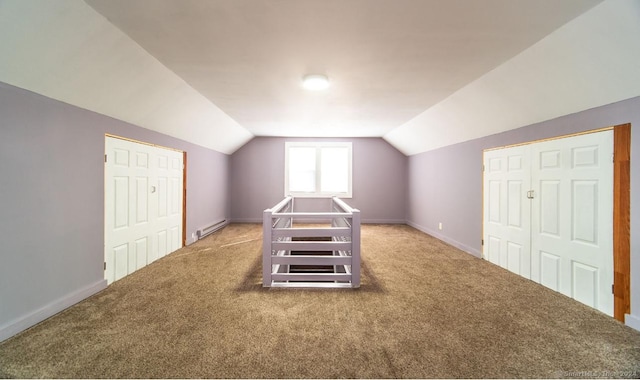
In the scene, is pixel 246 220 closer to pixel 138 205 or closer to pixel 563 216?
pixel 138 205

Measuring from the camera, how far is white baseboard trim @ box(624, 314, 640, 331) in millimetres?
1961

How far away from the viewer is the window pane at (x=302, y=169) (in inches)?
268

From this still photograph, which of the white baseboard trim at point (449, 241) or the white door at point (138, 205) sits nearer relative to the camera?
the white door at point (138, 205)

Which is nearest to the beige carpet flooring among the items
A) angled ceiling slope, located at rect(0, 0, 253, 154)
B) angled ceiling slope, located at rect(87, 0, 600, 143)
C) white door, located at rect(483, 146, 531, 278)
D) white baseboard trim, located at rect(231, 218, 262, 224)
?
white door, located at rect(483, 146, 531, 278)

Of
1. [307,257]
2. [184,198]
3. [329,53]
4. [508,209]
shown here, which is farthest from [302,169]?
[508,209]

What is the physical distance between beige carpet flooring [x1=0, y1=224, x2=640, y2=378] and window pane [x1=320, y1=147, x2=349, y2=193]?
3941 millimetres

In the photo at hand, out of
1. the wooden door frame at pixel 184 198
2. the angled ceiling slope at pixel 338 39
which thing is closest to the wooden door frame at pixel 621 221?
the angled ceiling slope at pixel 338 39

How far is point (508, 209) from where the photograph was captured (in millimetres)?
3342

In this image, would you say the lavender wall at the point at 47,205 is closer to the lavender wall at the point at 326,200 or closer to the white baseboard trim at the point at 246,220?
the lavender wall at the point at 326,200

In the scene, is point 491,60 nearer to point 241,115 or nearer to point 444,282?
point 444,282

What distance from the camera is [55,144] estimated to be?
7.22ft

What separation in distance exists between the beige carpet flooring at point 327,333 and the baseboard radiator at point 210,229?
1.93m

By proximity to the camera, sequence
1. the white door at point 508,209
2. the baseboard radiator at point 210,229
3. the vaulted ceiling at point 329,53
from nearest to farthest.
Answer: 1. the vaulted ceiling at point 329,53
2. the white door at point 508,209
3. the baseboard radiator at point 210,229

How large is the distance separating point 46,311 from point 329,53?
3457 mm
